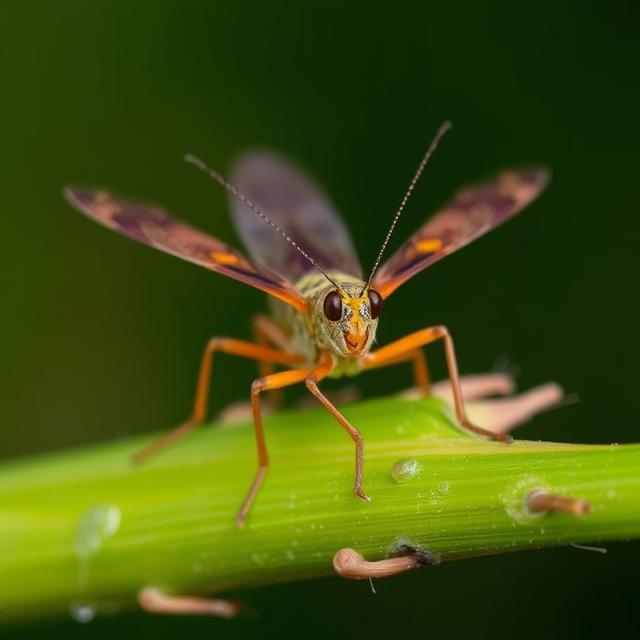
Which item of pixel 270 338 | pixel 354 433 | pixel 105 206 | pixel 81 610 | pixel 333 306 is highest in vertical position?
pixel 105 206

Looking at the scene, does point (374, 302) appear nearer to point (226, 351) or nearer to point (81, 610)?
point (226, 351)

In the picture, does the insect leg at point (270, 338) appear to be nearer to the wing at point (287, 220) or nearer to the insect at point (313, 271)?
the insect at point (313, 271)

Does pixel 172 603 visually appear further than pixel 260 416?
No

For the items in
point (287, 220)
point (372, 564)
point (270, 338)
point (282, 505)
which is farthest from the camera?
point (287, 220)

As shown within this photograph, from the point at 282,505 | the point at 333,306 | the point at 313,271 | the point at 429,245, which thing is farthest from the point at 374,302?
the point at 282,505

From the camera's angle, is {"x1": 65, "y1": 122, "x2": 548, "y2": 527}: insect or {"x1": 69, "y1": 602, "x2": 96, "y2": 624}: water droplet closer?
{"x1": 69, "y1": 602, "x2": 96, "y2": 624}: water droplet

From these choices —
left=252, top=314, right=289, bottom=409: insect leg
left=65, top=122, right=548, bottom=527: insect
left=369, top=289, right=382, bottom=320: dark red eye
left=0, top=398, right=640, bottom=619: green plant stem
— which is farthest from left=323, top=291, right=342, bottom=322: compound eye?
left=252, top=314, right=289, bottom=409: insect leg

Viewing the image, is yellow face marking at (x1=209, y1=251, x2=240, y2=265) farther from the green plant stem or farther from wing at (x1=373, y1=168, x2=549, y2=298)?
the green plant stem
